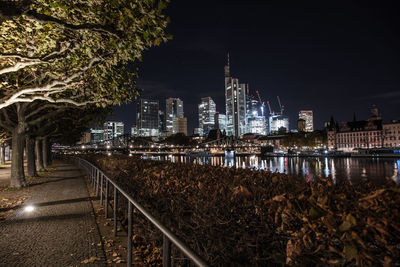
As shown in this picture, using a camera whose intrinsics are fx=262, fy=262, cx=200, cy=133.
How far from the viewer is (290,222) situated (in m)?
2.51

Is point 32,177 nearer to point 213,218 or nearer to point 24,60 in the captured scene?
point 24,60

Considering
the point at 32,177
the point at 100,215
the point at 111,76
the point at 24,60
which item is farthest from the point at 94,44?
the point at 32,177

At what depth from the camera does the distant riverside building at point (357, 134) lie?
426 feet

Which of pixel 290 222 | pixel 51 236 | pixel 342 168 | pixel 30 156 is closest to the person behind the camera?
pixel 290 222

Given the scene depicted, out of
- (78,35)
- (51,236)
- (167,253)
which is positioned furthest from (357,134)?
(167,253)

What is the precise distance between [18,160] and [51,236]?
10006 millimetres

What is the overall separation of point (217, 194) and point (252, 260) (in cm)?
104

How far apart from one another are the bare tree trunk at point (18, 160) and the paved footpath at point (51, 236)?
16.4 ft

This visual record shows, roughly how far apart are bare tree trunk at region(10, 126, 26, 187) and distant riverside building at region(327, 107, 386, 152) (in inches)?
5673

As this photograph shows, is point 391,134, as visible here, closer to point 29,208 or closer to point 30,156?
point 30,156

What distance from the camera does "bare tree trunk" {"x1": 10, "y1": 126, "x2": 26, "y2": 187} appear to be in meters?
13.6

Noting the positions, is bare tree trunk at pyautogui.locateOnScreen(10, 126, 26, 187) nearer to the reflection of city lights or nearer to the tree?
the tree

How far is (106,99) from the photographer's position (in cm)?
1269

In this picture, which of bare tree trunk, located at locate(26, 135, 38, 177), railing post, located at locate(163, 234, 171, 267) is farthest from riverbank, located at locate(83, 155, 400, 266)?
bare tree trunk, located at locate(26, 135, 38, 177)
